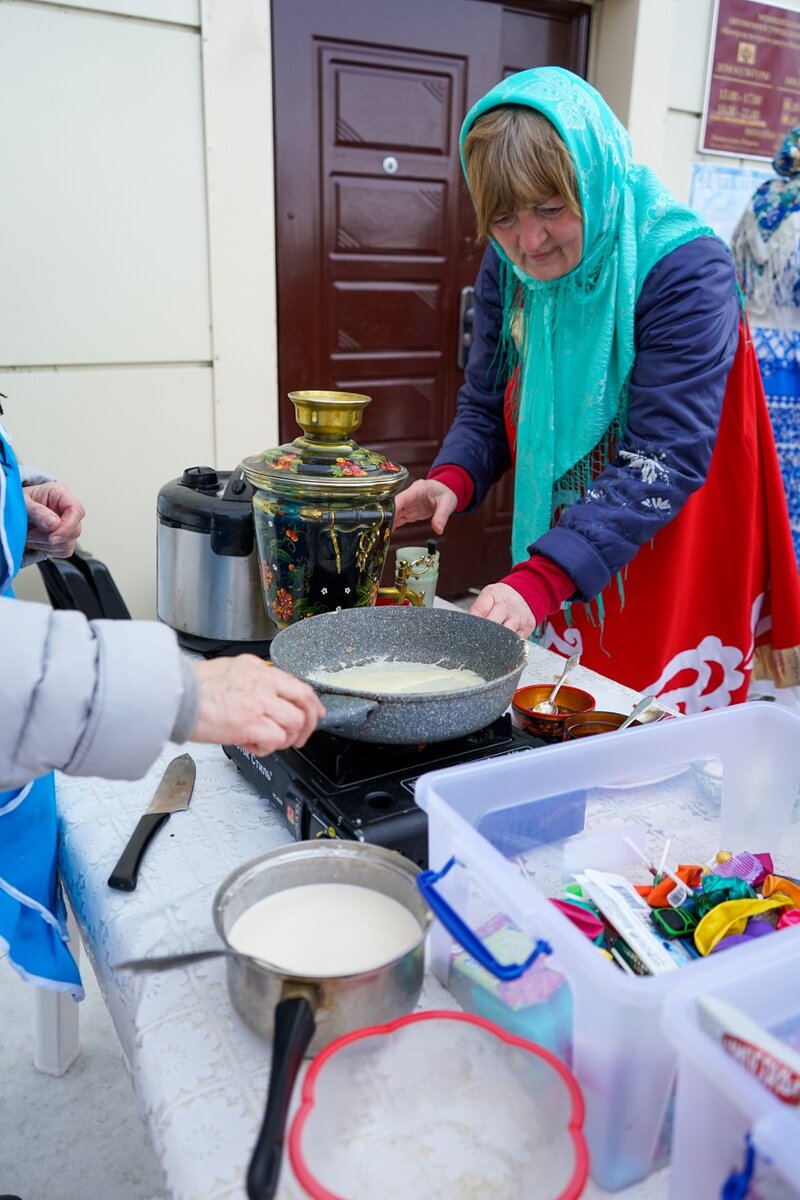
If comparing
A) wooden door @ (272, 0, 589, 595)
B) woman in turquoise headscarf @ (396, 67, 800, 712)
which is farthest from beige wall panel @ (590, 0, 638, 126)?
woman in turquoise headscarf @ (396, 67, 800, 712)

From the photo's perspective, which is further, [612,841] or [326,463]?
[326,463]

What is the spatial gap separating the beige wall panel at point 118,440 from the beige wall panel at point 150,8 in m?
0.96

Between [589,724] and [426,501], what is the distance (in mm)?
681

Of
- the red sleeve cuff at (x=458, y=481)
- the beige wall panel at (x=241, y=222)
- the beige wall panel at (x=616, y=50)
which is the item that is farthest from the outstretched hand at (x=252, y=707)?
the beige wall panel at (x=616, y=50)

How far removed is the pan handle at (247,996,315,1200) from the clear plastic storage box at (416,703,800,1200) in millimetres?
139

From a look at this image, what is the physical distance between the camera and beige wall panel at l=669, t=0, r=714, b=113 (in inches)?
136

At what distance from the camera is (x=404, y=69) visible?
123 inches

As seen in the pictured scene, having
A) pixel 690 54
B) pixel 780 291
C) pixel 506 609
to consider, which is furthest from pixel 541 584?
pixel 690 54

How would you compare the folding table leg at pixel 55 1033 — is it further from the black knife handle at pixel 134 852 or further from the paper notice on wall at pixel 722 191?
the paper notice on wall at pixel 722 191

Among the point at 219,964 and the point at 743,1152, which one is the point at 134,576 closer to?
the point at 219,964

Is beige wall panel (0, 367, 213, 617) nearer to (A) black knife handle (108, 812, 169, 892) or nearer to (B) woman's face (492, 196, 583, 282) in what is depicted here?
(B) woman's face (492, 196, 583, 282)

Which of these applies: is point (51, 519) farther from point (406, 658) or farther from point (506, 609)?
point (506, 609)

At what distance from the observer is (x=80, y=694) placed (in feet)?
2.16

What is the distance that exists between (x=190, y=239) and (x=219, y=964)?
8.22 feet
